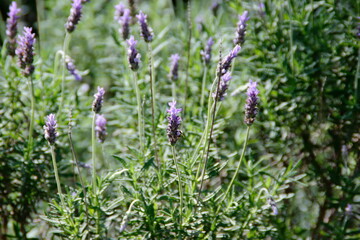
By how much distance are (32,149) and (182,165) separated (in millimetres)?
676

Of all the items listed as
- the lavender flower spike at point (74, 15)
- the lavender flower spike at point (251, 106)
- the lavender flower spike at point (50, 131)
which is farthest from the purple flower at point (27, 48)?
the lavender flower spike at point (251, 106)

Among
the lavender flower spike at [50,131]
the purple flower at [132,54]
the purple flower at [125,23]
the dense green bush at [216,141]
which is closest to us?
the lavender flower spike at [50,131]

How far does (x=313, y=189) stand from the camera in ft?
8.36

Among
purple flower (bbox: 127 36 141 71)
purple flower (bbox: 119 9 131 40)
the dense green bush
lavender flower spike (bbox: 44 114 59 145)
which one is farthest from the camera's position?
purple flower (bbox: 119 9 131 40)

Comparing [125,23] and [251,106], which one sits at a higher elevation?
[125,23]

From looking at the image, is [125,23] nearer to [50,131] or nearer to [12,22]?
[12,22]

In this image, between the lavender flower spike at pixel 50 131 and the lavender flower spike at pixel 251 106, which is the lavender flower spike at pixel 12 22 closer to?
the lavender flower spike at pixel 50 131

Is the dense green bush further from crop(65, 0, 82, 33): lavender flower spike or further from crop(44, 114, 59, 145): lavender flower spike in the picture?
crop(44, 114, 59, 145): lavender flower spike

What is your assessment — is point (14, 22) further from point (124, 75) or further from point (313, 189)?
point (313, 189)

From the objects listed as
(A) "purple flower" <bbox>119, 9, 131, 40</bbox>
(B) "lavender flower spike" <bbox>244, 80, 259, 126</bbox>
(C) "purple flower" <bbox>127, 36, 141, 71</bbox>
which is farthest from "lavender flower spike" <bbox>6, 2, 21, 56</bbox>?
(B) "lavender flower spike" <bbox>244, 80, 259, 126</bbox>

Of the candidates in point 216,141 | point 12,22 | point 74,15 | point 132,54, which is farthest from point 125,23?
point 216,141

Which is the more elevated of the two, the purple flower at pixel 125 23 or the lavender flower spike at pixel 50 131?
the purple flower at pixel 125 23

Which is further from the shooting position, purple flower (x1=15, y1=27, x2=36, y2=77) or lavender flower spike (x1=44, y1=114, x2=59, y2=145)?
purple flower (x1=15, y1=27, x2=36, y2=77)

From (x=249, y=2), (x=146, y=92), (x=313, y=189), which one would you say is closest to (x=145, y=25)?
(x=146, y=92)
